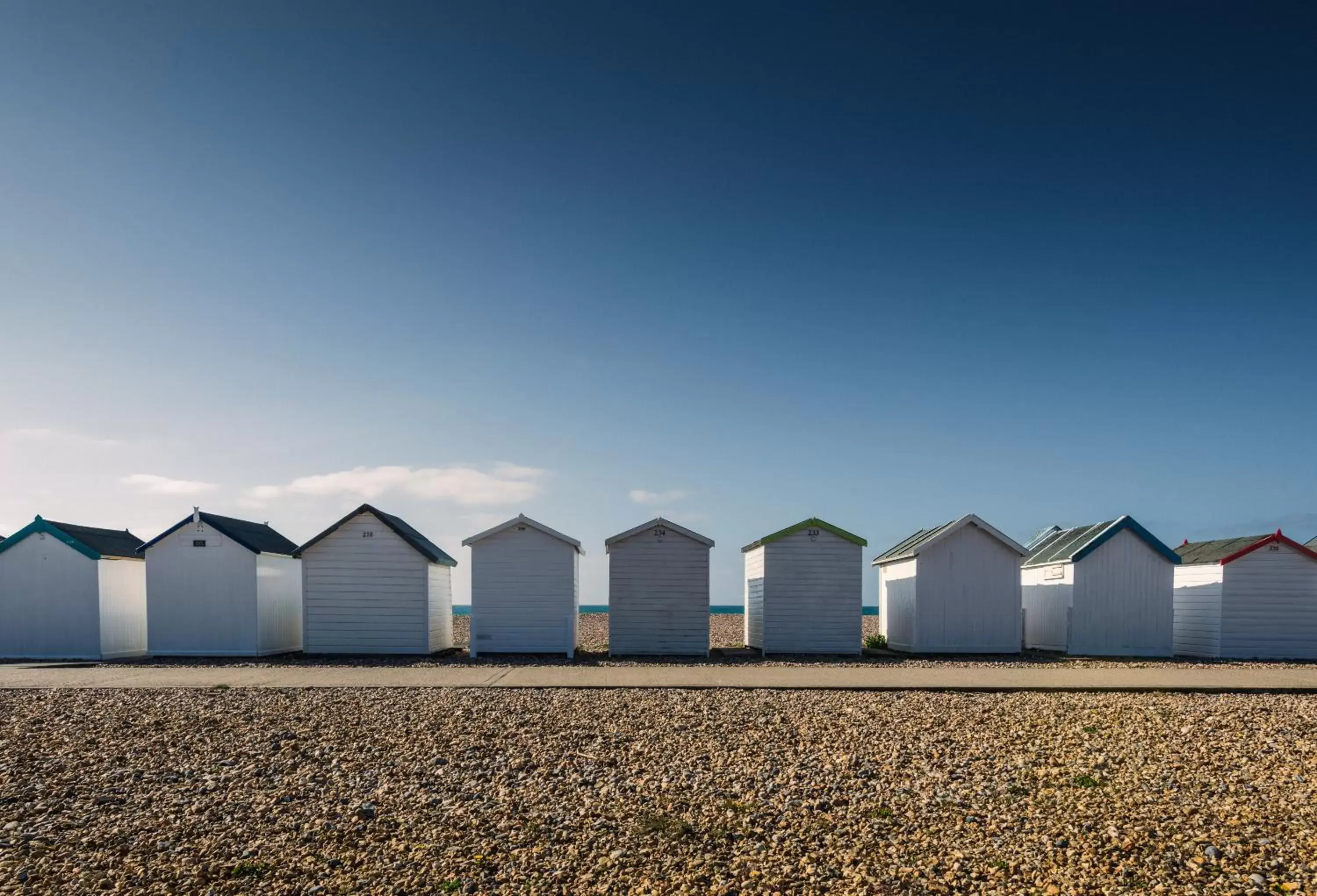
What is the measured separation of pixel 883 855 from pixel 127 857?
626 centimetres

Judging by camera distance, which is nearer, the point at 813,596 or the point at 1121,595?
the point at 813,596

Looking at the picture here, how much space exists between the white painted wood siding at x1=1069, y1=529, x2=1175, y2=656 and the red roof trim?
1.42 meters

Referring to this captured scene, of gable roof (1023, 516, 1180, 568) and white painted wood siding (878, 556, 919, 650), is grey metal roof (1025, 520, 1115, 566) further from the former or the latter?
white painted wood siding (878, 556, 919, 650)

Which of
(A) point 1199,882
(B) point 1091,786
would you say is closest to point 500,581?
(B) point 1091,786

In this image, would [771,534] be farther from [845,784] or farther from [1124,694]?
[845,784]

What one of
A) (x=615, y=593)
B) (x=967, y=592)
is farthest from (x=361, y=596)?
(x=967, y=592)

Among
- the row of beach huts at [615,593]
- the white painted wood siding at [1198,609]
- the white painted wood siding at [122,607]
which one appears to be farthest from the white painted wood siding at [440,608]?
the white painted wood siding at [1198,609]

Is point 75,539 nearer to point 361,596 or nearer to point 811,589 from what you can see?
point 361,596

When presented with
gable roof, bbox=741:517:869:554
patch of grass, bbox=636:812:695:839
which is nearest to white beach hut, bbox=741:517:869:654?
gable roof, bbox=741:517:869:554

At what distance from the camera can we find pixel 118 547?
76.2 ft

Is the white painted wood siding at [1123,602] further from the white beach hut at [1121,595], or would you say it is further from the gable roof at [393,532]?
the gable roof at [393,532]

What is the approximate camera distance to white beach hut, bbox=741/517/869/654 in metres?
21.8

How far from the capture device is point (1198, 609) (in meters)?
23.2

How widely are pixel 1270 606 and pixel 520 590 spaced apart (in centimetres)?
1944
